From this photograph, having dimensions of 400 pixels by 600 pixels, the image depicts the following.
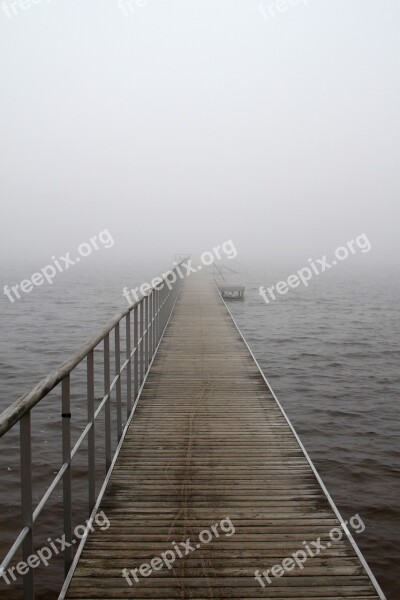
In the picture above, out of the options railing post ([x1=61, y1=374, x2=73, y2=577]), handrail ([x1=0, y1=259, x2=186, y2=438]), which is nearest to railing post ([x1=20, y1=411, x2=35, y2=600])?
handrail ([x1=0, y1=259, x2=186, y2=438])

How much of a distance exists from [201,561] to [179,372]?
472cm

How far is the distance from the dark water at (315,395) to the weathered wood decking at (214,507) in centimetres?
140

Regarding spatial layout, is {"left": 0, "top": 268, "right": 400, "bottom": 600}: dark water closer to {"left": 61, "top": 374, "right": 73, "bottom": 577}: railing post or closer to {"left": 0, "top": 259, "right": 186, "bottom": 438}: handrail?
{"left": 61, "top": 374, "right": 73, "bottom": 577}: railing post

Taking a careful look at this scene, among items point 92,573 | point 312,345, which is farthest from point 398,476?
point 312,345

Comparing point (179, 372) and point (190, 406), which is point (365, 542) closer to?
point (190, 406)

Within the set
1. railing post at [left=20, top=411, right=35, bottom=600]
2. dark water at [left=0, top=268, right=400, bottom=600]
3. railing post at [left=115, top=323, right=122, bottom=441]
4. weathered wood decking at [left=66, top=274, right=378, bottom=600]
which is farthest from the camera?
dark water at [left=0, top=268, right=400, bottom=600]

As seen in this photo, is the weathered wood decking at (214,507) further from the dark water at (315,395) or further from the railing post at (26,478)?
the dark water at (315,395)

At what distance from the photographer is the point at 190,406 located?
610cm

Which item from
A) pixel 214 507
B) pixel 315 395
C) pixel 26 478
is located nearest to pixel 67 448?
pixel 26 478

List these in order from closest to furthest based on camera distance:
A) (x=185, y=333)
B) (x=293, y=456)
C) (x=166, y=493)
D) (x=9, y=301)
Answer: (x=166, y=493) → (x=293, y=456) → (x=185, y=333) → (x=9, y=301)

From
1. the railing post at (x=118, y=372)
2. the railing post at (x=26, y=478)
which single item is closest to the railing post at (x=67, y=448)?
the railing post at (x=26, y=478)

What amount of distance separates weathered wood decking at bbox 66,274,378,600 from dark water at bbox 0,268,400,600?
1.40m

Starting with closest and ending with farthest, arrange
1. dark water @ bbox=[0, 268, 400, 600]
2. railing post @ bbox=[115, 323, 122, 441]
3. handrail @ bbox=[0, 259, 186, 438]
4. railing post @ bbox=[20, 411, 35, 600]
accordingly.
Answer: handrail @ bbox=[0, 259, 186, 438] < railing post @ bbox=[20, 411, 35, 600] < railing post @ bbox=[115, 323, 122, 441] < dark water @ bbox=[0, 268, 400, 600]

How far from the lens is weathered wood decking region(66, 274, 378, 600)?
2.87 metres
